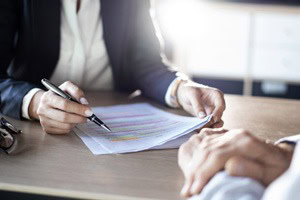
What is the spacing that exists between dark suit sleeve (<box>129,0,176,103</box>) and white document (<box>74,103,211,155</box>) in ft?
0.82

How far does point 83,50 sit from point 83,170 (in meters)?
0.77

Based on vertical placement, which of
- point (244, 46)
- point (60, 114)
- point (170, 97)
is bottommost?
point (244, 46)

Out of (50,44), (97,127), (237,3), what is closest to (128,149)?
(97,127)

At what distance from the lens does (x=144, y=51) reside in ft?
5.14

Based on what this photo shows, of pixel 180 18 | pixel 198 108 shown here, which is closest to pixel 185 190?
pixel 198 108

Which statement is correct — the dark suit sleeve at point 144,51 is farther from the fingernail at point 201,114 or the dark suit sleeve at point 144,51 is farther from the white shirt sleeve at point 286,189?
the white shirt sleeve at point 286,189

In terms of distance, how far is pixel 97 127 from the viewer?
1.09m

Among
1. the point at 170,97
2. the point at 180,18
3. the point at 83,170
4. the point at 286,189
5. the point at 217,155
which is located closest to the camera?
the point at 286,189

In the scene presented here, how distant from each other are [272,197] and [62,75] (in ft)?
3.39

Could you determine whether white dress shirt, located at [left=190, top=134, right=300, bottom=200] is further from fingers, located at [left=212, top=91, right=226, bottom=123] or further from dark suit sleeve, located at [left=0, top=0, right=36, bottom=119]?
dark suit sleeve, located at [left=0, top=0, right=36, bottom=119]

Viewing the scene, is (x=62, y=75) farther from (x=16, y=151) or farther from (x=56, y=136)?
(x=16, y=151)

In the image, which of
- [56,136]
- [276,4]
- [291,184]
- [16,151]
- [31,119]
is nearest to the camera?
[291,184]

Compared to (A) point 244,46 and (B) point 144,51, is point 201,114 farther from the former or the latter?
(A) point 244,46

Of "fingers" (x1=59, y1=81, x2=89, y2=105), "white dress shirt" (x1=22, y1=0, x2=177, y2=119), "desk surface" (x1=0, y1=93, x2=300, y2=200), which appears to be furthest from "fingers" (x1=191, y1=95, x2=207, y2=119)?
"white dress shirt" (x1=22, y1=0, x2=177, y2=119)
